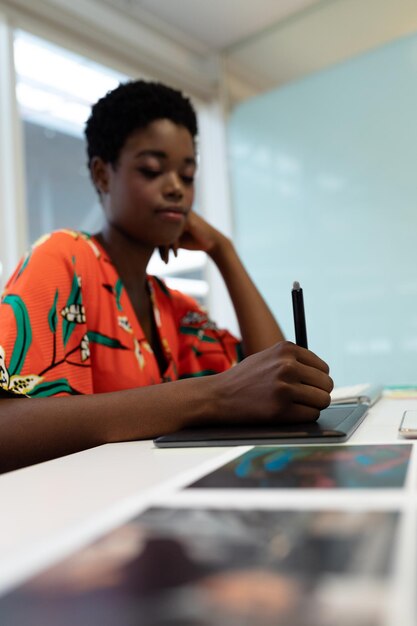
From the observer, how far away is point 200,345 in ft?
3.93

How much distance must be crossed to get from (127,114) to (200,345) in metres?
0.44

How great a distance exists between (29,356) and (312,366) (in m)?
0.34

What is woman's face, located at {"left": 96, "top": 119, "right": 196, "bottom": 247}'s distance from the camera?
111 cm

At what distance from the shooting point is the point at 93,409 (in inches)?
24.6

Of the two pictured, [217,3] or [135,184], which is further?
[217,3]

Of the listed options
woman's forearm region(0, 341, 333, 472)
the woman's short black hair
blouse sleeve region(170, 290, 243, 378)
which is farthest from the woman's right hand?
the woman's short black hair

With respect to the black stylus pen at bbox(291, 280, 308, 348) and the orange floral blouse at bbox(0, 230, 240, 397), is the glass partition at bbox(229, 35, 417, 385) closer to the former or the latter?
the orange floral blouse at bbox(0, 230, 240, 397)

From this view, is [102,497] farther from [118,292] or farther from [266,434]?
[118,292]

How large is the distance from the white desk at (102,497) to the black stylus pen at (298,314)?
145mm

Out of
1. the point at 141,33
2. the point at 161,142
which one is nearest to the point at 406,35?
the point at 141,33

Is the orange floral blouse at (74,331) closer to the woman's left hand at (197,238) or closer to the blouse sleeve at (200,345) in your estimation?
the blouse sleeve at (200,345)

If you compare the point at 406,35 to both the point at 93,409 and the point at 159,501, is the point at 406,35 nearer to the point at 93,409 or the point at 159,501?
the point at 93,409

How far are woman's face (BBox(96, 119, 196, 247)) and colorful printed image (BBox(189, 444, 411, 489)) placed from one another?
721 mm

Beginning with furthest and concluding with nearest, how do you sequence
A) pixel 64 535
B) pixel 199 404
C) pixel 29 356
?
pixel 29 356
pixel 199 404
pixel 64 535
